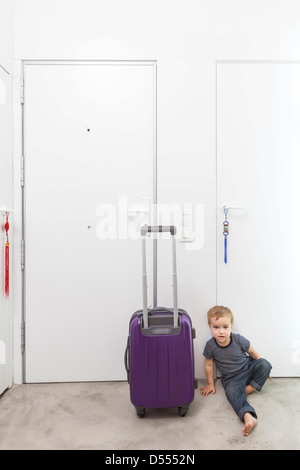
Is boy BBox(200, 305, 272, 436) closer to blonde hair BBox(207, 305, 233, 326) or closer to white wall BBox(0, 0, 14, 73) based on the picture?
blonde hair BBox(207, 305, 233, 326)

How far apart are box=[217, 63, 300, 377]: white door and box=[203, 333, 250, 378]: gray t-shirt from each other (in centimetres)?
13

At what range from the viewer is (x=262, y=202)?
200 centimetres

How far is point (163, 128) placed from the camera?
1.96m

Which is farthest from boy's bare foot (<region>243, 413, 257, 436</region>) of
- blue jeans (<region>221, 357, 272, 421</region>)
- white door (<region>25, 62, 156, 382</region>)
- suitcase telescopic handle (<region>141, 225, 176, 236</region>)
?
suitcase telescopic handle (<region>141, 225, 176, 236</region>)

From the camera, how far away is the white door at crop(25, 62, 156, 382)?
76.5 inches

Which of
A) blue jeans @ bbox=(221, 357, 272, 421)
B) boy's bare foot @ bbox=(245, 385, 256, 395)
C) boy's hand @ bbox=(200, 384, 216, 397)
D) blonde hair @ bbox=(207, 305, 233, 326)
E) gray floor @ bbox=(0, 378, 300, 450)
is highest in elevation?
blonde hair @ bbox=(207, 305, 233, 326)

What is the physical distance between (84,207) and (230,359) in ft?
4.23

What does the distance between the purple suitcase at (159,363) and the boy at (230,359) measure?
320mm

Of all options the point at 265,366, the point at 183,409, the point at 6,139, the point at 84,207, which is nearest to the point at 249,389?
the point at 265,366

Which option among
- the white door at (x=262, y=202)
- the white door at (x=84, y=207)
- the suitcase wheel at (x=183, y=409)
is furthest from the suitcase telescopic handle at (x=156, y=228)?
the suitcase wheel at (x=183, y=409)

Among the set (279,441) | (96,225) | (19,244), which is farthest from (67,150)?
(279,441)

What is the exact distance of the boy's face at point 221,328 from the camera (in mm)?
1843

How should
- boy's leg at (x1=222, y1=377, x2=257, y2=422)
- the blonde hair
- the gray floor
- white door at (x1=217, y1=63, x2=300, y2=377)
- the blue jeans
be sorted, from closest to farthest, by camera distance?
1. the gray floor
2. boy's leg at (x1=222, y1=377, x2=257, y2=422)
3. the blue jeans
4. the blonde hair
5. white door at (x1=217, y1=63, x2=300, y2=377)

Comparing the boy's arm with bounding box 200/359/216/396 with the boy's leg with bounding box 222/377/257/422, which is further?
the boy's arm with bounding box 200/359/216/396
